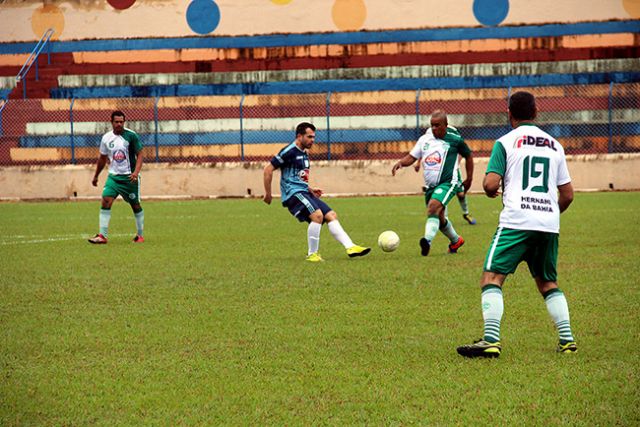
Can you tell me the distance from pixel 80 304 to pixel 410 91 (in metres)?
20.7

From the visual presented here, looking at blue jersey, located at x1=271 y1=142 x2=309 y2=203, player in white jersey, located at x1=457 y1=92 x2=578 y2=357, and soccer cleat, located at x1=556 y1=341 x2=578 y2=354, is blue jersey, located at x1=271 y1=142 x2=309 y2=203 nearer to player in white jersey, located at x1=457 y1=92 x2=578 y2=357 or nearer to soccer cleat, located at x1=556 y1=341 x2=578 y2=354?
player in white jersey, located at x1=457 y1=92 x2=578 y2=357

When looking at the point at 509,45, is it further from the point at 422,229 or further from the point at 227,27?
the point at 422,229

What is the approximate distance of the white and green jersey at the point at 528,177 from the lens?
608cm

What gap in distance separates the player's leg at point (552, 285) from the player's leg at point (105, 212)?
366 inches

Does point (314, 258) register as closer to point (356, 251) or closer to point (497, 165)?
point (356, 251)

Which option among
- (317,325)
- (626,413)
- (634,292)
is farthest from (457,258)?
(626,413)

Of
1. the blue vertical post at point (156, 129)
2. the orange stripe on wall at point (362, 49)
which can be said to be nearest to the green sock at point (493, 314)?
the blue vertical post at point (156, 129)

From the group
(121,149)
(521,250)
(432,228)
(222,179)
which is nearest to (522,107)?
(521,250)

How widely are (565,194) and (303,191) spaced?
609cm

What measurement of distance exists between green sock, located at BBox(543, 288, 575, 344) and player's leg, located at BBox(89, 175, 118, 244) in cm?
934

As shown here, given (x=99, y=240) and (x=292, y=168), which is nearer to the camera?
(x=292, y=168)

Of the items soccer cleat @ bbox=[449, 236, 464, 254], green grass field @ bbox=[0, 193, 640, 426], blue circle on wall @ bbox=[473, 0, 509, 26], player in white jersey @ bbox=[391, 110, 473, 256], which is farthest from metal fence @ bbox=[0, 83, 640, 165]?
soccer cleat @ bbox=[449, 236, 464, 254]

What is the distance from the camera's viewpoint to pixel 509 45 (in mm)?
30484

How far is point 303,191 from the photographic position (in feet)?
39.9
